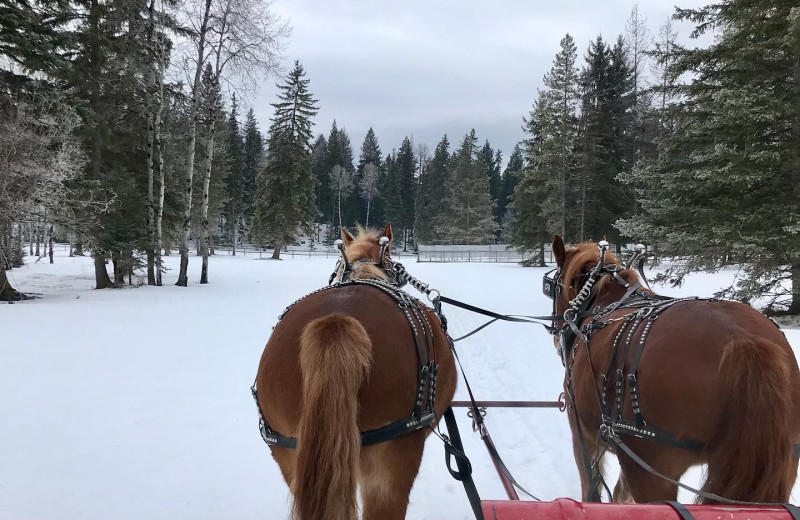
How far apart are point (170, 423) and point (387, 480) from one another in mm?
4284

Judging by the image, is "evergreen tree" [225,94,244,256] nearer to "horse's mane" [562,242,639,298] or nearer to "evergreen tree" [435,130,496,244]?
"evergreen tree" [435,130,496,244]

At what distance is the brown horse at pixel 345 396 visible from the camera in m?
1.78

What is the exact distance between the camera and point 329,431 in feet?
5.84

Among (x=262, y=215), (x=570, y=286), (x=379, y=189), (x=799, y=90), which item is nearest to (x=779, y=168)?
(x=799, y=90)

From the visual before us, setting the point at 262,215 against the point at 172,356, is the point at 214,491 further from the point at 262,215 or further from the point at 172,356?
the point at 262,215

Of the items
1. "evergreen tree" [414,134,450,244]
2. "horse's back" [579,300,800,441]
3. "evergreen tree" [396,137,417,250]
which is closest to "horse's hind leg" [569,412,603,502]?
"horse's back" [579,300,800,441]

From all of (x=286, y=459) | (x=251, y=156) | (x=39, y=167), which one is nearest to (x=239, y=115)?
(x=39, y=167)

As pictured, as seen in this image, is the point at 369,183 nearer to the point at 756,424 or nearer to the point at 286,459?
the point at 286,459

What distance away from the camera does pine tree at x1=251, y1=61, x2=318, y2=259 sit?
39.8m

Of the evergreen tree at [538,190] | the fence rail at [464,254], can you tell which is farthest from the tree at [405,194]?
the evergreen tree at [538,190]

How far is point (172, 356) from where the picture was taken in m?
8.25

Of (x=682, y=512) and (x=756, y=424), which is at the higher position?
(x=756, y=424)

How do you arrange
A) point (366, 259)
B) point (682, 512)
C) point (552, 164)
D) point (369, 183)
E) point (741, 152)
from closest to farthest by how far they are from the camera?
1. point (682, 512)
2. point (366, 259)
3. point (741, 152)
4. point (552, 164)
5. point (369, 183)

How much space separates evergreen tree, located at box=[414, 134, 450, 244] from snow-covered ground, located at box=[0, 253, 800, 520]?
50.5 meters
